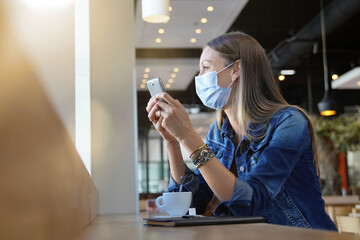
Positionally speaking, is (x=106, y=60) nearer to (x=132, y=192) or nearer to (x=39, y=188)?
(x=132, y=192)

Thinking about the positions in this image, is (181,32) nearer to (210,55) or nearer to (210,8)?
(210,8)

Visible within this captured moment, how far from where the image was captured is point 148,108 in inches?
58.3

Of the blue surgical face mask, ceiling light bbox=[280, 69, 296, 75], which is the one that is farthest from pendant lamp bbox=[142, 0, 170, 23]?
ceiling light bbox=[280, 69, 296, 75]

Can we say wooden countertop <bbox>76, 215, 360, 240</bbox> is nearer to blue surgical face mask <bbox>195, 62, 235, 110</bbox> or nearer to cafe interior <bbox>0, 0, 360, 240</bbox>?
cafe interior <bbox>0, 0, 360, 240</bbox>

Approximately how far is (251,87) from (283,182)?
0.40m

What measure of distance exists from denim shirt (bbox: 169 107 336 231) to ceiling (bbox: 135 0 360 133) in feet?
13.0

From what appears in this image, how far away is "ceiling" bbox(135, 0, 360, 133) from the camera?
6.29 m

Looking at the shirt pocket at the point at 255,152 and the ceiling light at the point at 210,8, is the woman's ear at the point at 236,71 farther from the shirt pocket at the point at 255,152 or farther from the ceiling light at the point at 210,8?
the ceiling light at the point at 210,8

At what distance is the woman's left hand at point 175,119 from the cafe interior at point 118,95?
28 centimetres

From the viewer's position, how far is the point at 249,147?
5.28 feet

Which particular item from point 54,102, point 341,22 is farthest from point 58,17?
point 341,22

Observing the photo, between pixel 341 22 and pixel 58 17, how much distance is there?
729 cm

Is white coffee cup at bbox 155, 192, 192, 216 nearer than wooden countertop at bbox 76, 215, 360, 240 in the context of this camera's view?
No

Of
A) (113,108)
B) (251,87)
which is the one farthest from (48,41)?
(113,108)
